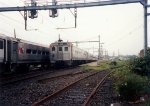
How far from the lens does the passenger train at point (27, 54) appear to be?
79.3ft

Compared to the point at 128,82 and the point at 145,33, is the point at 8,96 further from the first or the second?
the point at 145,33

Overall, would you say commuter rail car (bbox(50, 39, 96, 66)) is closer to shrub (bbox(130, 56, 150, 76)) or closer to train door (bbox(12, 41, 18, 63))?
train door (bbox(12, 41, 18, 63))

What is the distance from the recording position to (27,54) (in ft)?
105

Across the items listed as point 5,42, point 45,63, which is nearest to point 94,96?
point 5,42

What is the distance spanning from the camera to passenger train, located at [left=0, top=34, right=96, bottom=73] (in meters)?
24.2

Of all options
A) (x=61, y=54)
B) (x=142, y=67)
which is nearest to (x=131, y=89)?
(x=142, y=67)

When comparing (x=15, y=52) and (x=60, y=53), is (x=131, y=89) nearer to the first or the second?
(x=15, y=52)

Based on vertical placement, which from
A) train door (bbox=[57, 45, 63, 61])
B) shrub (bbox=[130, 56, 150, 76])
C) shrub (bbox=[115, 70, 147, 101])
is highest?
train door (bbox=[57, 45, 63, 61])

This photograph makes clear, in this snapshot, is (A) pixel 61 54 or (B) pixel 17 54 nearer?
(B) pixel 17 54

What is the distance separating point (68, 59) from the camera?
131 feet

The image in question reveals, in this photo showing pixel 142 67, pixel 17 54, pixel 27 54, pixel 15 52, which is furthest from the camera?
pixel 27 54

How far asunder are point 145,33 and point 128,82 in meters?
10.5

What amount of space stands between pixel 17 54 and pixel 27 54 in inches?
168

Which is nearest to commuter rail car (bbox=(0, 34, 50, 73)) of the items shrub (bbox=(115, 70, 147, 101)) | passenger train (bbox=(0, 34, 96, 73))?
passenger train (bbox=(0, 34, 96, 73))
